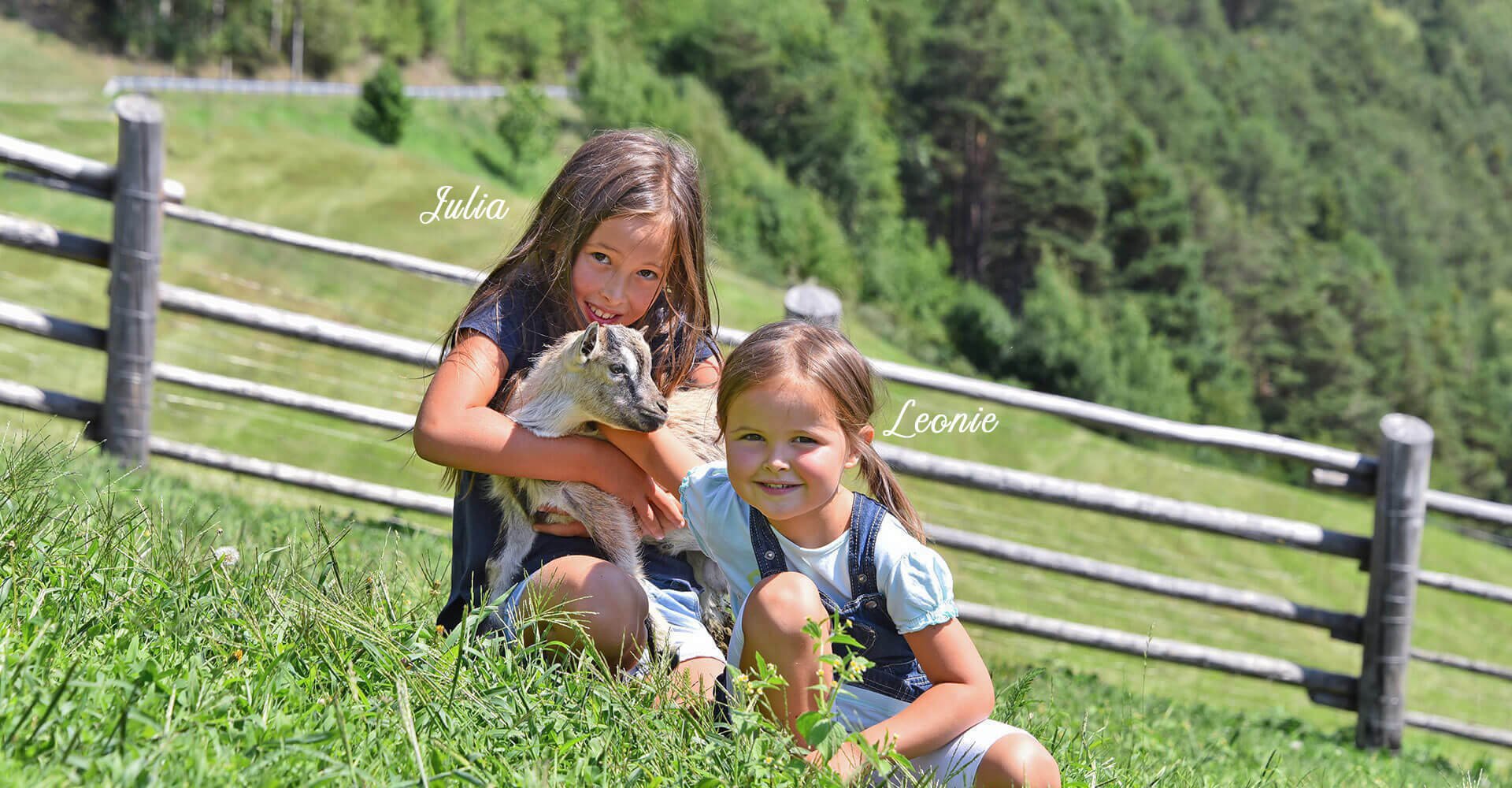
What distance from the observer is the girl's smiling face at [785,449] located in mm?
2258

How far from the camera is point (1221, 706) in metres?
5.68

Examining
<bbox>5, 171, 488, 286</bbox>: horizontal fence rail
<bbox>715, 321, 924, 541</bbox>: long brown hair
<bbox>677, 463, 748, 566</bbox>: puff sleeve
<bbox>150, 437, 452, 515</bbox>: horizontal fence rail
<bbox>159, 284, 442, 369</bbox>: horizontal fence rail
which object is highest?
<bbox>715, 321, 924, 541</bbox>: long brown hair

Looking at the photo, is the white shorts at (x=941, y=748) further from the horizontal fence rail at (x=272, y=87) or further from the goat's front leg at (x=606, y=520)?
the horizontal fence rail at (x=272, y=87)

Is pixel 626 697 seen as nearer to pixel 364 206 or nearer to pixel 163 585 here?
pixel 163 585

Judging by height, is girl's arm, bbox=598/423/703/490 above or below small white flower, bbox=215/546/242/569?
above

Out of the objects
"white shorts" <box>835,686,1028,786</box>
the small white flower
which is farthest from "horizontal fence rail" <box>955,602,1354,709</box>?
the small white flower

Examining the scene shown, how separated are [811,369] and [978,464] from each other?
3162 mm

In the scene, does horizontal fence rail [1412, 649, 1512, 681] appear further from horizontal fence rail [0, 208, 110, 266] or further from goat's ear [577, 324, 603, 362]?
horizontal fence rail [0, 208, 110, 266]

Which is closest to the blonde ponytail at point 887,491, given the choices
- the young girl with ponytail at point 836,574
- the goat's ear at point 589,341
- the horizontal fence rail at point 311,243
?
the young girl with ponytail at point 836,574

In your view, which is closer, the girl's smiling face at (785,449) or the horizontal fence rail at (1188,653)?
the girl's smiling face at (785,449)

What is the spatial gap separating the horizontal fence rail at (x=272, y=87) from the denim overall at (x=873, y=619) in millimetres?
39349

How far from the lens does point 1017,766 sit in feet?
7.00

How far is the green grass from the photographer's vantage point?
1.61 meters

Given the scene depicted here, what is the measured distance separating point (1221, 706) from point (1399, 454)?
1381 mm
